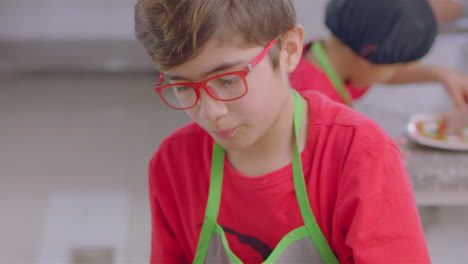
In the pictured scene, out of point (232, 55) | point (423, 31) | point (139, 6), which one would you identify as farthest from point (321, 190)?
point (423, 31)

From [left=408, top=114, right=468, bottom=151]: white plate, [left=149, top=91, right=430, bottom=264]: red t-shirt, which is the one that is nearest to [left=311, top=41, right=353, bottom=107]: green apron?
[left=408, top=114, right=468, bottom=151]: white plate

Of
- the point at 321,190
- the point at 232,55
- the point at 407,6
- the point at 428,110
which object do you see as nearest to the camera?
the point at 232,55

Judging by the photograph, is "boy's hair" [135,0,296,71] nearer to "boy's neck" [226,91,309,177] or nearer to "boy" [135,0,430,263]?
"boy" [135,0,430,263]

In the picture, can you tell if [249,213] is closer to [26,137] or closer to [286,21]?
[286,21]

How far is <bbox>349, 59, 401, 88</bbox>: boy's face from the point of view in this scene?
149 cm

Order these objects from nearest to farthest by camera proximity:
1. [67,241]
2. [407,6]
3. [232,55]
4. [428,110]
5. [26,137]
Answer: [232,55] → [407,6] → [428,110] → [67,241] → [26,137]

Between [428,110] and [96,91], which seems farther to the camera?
[96,91]

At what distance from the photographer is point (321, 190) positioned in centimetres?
85

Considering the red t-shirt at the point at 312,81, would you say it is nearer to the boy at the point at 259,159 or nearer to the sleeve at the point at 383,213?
the boy at the point at 259,159

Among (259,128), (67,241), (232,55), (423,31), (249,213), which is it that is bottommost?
(67,241)

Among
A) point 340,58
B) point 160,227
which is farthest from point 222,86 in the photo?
point 340,58

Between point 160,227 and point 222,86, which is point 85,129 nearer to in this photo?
point 160,227

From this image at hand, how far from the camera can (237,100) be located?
769mm

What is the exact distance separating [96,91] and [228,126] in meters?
2.33
